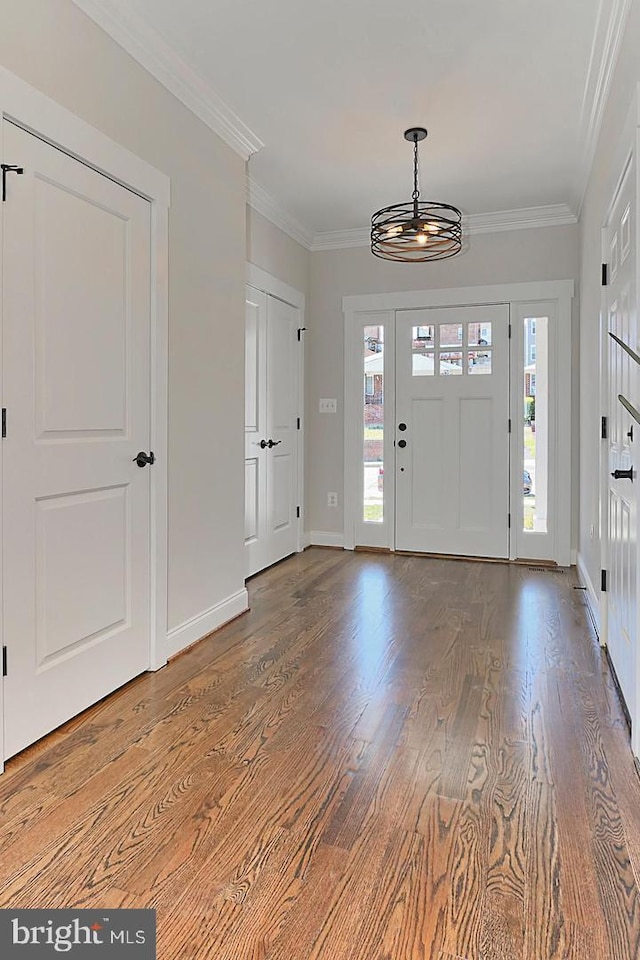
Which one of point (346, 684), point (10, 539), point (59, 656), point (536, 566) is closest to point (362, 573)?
point (536, 566)

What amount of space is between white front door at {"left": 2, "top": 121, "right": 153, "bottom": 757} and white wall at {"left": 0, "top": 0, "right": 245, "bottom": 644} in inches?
9.0

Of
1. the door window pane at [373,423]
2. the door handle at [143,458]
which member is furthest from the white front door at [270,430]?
the door handle at [143,458]

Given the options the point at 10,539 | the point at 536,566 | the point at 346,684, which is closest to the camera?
the point at 10,539

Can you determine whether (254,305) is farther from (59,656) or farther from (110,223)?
(59,656)

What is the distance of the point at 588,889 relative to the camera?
138cm

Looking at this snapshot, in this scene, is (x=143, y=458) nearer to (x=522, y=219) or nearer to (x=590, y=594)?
(x=590, y=594)

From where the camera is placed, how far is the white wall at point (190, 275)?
84.4 inches

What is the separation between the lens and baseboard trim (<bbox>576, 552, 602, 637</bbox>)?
3.15 m

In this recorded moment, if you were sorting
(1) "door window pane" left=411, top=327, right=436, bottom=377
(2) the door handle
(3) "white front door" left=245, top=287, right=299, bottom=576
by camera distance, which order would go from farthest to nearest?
(1) "door window pane" left=411, top=327, right=436, bottom=377, (3) "white front door" left=245, top=287, right=299, bottom=576, (2) the door handle

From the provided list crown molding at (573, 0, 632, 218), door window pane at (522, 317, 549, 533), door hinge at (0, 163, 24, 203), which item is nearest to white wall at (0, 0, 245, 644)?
door hinge at (0, 163, 24, 203)

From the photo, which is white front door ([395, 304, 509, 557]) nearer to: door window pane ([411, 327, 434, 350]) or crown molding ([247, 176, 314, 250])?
door window pane ([411, 327, 434, 350])

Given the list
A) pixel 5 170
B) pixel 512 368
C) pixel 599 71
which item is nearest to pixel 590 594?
pixel 512 368

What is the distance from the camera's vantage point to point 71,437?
2.16 meters

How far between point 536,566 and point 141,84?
379cm
